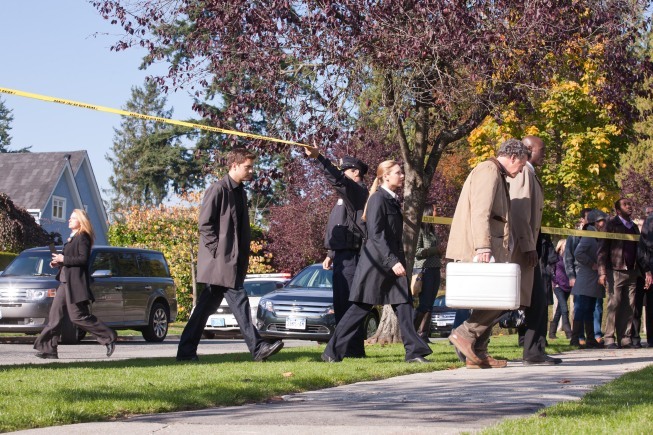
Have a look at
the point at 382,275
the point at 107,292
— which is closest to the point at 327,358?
the point at 382,275

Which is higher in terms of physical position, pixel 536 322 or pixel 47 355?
pixel 536 322

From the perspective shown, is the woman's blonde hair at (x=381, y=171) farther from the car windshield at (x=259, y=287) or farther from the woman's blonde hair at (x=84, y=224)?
the car windshield at (x=259, y=287)

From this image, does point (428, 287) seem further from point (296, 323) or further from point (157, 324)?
point (157, 324)

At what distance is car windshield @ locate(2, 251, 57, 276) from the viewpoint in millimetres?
19641

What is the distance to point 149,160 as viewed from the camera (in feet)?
278

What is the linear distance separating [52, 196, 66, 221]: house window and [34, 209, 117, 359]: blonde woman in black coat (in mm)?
48772

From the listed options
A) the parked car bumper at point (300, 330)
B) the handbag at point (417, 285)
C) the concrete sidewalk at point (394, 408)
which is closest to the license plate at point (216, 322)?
the parked car bumper at point (300, 330)

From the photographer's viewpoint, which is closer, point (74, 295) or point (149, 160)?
point (74, 295)

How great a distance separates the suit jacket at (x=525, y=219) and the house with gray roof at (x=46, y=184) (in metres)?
49.6

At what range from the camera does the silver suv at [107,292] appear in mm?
19031

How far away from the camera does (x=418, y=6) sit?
15.2 metres

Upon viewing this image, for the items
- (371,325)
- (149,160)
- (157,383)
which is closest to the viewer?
(157,383)

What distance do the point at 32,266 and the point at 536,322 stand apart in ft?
36.6

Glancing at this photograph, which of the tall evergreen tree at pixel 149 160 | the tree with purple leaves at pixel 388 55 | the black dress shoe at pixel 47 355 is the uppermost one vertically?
the tall evergreen tree at pixel 149 160
